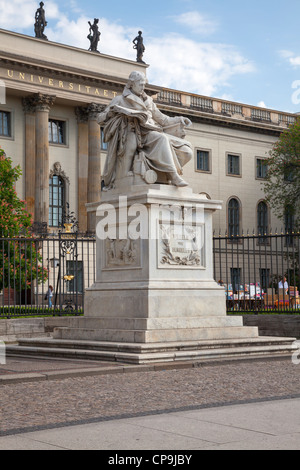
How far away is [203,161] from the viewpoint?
6356 centimetres

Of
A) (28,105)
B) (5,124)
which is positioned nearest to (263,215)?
(28,105)

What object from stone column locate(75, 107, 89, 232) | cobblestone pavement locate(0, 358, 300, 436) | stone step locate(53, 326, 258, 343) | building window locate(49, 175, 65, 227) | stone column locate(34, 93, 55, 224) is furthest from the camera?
stone column locate(75, 107, 89, 232)

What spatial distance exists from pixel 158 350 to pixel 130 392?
8.82 feet

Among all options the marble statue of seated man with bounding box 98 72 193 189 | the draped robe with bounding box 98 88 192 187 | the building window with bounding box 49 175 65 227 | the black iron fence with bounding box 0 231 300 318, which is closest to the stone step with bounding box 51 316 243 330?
the marble statue of seated man with bounding box 98 72 193 189

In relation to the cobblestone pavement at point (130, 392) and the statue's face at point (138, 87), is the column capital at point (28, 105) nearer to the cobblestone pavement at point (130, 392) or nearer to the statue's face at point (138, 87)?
the statue's face at point (138, 87)

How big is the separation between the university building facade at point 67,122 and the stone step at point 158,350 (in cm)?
3795

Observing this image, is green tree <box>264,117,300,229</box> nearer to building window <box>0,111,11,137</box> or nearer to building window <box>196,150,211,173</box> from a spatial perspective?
building window <box>196,150,211,173</box>

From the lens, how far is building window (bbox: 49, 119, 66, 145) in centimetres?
5438

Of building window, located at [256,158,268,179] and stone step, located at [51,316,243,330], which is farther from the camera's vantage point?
building window, located at [256,158,268,179]

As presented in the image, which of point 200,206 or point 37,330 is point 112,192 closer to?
point 200,206

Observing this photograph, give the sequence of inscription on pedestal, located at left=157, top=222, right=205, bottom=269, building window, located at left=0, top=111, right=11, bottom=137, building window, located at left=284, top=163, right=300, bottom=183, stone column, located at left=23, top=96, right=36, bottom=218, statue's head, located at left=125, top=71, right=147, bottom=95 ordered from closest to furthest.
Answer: inscription on pedestal, located at left=157, top=222, right=205, bottom=269 → statue's head, located at left=125, top=71, right=147, bottom=95 → stone column, located at left=23, top=96, right=36, bottom=218 → building window, located at left=0, top=111, right=11, bottom=137 → building window, located at left=284, top=163, right=300, bottom=183

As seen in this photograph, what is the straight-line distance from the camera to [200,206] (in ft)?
43.4

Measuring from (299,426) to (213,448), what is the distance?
1.18 m

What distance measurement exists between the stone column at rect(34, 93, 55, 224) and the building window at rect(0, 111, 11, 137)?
2059 mm
